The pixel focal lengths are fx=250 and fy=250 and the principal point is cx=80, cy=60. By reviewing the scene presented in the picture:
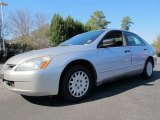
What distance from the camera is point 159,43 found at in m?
40.7

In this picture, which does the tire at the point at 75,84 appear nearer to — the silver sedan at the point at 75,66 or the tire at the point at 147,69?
the silver sedan at the point at 75,66

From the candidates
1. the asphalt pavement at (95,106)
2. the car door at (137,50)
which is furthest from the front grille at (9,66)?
the car door at (137,50)

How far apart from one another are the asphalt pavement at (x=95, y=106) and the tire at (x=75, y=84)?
150 mm

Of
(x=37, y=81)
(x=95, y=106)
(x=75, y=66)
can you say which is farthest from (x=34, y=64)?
(x=95, y=106)

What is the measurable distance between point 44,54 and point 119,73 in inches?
80.5

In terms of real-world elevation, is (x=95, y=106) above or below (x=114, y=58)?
below

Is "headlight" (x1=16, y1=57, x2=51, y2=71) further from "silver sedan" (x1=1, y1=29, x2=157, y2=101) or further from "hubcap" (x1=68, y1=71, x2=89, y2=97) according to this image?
"hubcap" (x1=68, y1=71, x2=89, y2=97)

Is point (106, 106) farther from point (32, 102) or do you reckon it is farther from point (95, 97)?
point (32, 102)

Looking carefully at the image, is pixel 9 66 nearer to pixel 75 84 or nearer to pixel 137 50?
pixel 75 84

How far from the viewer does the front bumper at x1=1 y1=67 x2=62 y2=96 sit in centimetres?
445

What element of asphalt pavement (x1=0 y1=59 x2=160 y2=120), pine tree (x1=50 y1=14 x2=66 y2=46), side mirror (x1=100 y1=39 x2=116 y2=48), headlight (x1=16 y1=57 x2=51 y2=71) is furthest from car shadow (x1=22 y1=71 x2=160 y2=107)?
pine tree (x1=50 y1=14 x2=66 y2=46)

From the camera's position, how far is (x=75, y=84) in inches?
197

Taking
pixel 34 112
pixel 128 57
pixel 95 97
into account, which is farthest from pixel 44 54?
pixel 128 57

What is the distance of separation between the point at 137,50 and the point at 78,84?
239 cm
